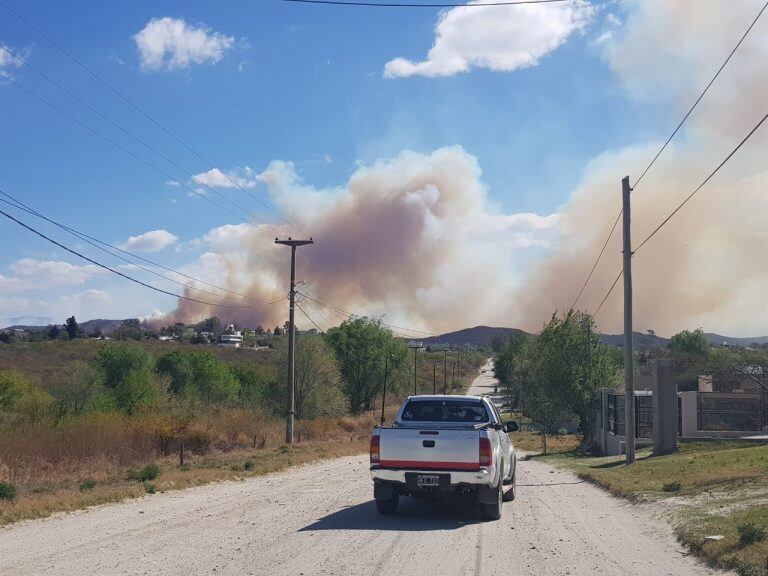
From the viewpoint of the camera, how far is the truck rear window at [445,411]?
15414mm

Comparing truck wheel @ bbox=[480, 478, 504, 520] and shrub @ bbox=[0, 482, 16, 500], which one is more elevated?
truck wheel @ bbox=[480, 478, 504, 520]

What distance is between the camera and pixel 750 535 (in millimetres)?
10164

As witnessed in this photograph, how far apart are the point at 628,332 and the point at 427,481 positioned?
15.6 metres

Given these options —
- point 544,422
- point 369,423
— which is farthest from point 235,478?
point 369,423

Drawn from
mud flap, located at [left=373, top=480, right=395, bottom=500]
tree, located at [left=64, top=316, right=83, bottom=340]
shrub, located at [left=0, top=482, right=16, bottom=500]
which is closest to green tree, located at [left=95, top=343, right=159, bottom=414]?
shrub, located at [left=0, top=482, right=16, bottom=500]

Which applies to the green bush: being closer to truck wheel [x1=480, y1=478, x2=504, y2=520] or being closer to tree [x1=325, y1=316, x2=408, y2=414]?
truck wheel [x1=480, y1=478, x2=504, y2=520]

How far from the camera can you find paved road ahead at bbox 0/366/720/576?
9.47 metres

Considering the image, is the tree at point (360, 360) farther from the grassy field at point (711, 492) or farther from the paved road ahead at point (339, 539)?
the paved road ahead at point (339, 539)

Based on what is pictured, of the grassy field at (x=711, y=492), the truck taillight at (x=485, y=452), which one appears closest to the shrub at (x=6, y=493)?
the truck taillight at (x=485, y=452)

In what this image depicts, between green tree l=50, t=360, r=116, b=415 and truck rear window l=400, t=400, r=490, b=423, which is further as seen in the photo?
green tree l=50, t=360, r=116, b=415

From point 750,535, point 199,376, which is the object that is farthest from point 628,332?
point 199,376

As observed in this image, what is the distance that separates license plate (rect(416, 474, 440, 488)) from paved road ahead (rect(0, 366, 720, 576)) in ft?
2.14

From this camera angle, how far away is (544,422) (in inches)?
1725

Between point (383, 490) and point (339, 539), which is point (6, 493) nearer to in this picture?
point (383, 490)
